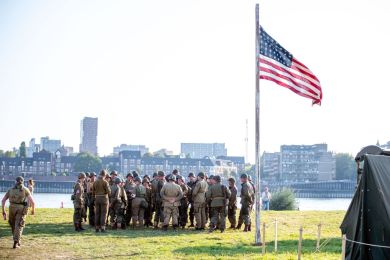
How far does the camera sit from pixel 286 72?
17812mm

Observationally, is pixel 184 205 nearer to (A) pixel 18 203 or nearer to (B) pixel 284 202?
(A) pixel 18 203

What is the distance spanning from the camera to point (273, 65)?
18.0 meters

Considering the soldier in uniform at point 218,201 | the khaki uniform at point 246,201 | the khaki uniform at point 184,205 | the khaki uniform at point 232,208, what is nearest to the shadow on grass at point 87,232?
the soldier in uniform at point 218,201

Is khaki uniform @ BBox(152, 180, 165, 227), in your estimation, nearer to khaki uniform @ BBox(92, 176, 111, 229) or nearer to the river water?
khaki uniform @ BBox(92, 176, 111, 229)

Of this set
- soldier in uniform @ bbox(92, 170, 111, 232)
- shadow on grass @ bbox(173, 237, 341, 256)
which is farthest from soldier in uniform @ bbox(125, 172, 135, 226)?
shadow on grass @ bbox(173, 237, 341, 256)

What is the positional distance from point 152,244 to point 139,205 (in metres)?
5.46

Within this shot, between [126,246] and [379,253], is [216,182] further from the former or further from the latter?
[379,253]

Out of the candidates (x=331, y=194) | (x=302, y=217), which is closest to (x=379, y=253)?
(x=302, y=217)

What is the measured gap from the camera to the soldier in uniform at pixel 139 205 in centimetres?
2341

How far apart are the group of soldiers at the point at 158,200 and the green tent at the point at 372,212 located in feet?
32.5

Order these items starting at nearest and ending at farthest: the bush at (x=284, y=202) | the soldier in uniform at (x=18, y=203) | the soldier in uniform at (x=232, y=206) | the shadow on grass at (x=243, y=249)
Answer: the shadow on grass at (x=243, y=249) < the soldier in uniform at (x=18, y=203) < the soldier in uniform at (x=232, y=206) < the bush at (x=284, y=202)

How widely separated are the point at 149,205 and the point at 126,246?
6932 mm

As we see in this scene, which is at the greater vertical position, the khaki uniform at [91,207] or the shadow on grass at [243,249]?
the khaki uniform at [91,207]

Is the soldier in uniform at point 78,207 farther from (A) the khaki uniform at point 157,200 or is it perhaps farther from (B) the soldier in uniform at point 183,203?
(B) the soldier in uniform at point 183,203
